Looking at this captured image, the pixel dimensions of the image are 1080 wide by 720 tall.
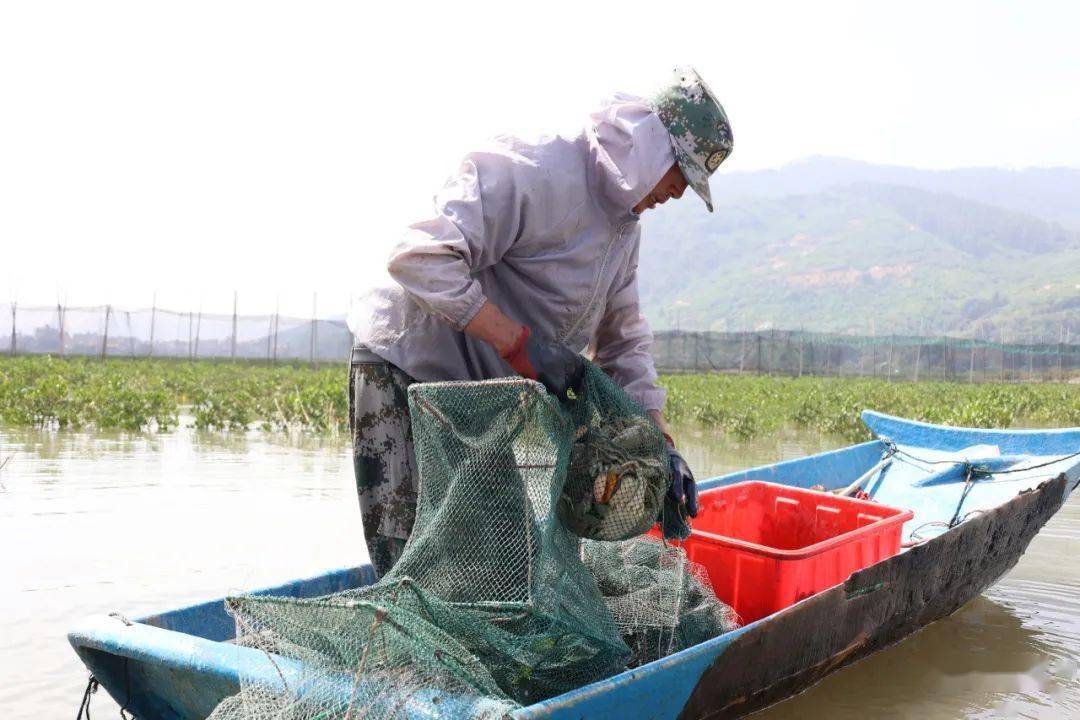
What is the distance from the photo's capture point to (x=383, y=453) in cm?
315

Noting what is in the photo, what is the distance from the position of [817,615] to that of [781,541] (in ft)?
4.02

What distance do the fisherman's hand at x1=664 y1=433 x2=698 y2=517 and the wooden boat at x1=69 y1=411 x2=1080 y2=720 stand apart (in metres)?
0.43

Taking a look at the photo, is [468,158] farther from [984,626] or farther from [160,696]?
[984,626]

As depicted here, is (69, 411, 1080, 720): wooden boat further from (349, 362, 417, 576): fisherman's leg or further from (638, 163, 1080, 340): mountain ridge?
(638, 163, 1080, 340): mountain ridge

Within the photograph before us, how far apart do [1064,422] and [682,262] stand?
13881 cm

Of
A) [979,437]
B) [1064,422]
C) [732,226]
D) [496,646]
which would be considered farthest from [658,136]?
[732,226]

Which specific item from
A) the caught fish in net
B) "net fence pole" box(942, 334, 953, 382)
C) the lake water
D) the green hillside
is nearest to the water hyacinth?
the lake water

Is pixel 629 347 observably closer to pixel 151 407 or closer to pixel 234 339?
pixel 151 407

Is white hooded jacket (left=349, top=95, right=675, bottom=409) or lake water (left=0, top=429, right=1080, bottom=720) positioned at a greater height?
white hooded jacket (left=349, top=95, right=675, bottom=409)

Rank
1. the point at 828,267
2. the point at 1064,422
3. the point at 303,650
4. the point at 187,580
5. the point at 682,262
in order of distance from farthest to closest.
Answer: the point at 682,262
the point at 828,267
the point at 1064,422
the point at 187,580
the point at 303,650

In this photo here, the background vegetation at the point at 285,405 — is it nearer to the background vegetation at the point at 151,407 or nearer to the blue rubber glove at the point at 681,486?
the background vegetation at the point at 151,407

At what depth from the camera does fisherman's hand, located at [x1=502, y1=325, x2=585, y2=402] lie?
2.89 m

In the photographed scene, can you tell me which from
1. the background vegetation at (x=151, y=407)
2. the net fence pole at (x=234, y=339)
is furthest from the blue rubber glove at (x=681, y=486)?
the net fence pole at (x=234, y=339)

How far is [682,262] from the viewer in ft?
504
